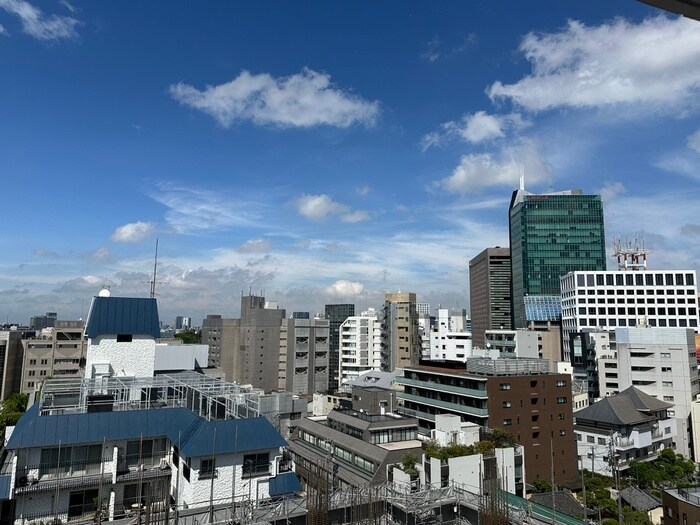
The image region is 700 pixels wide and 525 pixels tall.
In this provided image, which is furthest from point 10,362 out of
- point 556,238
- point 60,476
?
point 556,238

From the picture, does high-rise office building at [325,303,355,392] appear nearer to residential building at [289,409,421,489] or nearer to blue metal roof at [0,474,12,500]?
residential building at [289,409,421,489]

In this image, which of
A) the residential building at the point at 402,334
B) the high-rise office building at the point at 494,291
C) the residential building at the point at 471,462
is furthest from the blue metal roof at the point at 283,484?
the high-rise office building at the point at 494,291

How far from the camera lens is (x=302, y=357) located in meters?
62.7

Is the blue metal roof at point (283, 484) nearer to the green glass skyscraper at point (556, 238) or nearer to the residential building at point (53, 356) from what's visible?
the residential building at point (53, 356)

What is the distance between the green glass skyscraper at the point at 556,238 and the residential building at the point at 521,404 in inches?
2372

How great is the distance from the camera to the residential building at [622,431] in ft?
123

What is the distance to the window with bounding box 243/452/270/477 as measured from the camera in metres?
18.6

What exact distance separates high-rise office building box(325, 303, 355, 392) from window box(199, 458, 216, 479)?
50.5 metres

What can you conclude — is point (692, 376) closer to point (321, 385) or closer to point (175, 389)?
point (321, 385)

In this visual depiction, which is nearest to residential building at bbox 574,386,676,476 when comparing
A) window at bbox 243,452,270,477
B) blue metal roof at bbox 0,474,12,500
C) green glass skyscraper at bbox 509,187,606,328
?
window at bbox 243,452,270,477

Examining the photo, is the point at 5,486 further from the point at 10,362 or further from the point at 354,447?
the point at 10,362

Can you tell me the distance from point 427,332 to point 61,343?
6061 centimetres

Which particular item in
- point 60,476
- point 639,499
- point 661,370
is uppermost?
point 661,370

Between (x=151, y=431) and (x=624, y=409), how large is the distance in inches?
1463
